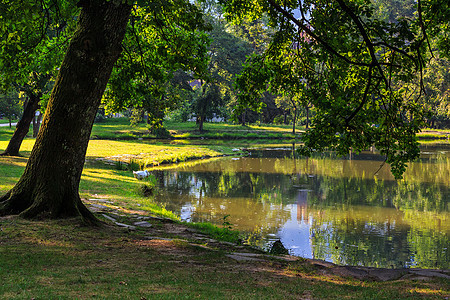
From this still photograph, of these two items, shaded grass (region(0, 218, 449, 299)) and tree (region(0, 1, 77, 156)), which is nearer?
shaded grass (region(0, 218, 449, 299))

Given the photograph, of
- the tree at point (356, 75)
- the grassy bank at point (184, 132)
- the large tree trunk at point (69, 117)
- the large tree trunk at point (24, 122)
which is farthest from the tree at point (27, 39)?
the grassy bank at point (184, 132)

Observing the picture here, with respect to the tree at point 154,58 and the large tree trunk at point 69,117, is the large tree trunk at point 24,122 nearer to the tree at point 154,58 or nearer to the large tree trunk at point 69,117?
the tree at point 154,58

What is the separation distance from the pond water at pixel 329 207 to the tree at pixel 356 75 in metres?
2.62

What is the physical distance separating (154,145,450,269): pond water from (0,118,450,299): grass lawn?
11.7 feet

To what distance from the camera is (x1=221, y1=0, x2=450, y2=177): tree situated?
903 centimetres

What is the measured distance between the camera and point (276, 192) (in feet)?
65.1

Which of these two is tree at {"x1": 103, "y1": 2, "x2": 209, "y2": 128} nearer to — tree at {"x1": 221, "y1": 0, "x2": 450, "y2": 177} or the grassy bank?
tree at {"x1": 221, "y1": 0, "x2": 450, "y2": 177}

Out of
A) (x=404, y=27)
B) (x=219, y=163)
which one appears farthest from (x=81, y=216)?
(x=219, y=163)

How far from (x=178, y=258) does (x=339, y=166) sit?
79.7ft

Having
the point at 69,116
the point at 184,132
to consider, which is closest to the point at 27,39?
the point at 69,116

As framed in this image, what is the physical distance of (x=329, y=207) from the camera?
16656 mm

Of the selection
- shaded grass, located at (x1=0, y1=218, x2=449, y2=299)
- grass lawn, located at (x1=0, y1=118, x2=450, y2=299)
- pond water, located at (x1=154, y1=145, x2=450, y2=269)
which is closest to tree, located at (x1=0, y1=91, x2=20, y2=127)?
pond water, located at (x1=154, y1=145, x2=450, y2=269)

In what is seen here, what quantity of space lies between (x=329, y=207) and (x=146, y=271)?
11457mm

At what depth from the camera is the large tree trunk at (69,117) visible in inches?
348
